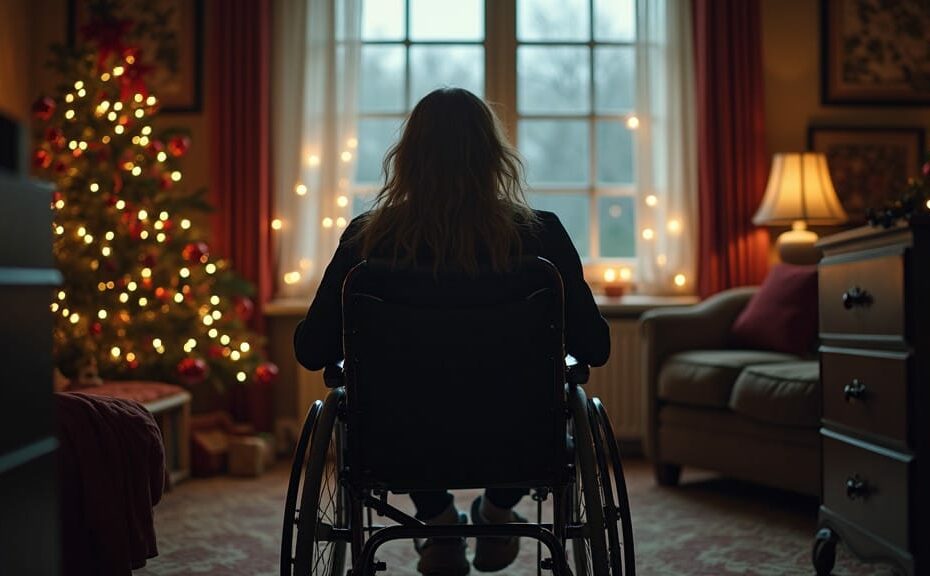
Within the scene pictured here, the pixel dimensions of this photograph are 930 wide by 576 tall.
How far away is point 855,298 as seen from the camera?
7.24ft

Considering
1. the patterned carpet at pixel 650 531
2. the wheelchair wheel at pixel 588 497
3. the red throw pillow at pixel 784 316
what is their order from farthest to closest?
the red throw pillow at pixel 784 316 → the patterned carpet at pixel 650 531 → the wheelchair wheel at pixel 588 497

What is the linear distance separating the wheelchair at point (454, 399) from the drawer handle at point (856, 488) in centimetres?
74

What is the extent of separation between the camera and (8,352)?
1.13 m

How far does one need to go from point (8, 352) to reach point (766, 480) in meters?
2.64

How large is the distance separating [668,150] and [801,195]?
0.69m

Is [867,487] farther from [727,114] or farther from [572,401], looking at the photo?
[727,114]

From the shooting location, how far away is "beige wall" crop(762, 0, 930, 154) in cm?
464

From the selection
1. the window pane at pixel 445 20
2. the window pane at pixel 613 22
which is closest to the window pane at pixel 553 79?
the window pane at pixel 613 22

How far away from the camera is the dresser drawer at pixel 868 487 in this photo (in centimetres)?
201

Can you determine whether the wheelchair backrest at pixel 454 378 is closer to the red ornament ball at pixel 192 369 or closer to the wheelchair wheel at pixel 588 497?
the wheelchair wheel at pixel 588 497

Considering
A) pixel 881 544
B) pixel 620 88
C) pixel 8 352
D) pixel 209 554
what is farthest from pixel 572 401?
pixel 620 88

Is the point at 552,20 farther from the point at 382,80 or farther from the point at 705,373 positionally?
the point at 705,373

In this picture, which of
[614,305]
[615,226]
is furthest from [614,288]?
[615,226]

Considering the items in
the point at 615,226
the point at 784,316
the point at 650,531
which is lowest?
the point at 650,531
